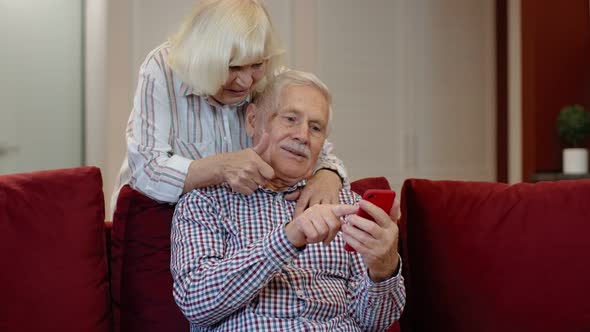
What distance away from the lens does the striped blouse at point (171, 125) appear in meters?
1.71

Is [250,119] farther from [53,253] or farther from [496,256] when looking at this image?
[496,256]

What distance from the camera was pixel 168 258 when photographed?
5.49ft

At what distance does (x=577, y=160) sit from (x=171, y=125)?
2.82 meters

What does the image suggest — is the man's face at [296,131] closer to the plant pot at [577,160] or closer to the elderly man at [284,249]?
the elderly man at [284,249]

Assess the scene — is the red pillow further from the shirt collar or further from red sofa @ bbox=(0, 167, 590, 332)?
the shirt collar

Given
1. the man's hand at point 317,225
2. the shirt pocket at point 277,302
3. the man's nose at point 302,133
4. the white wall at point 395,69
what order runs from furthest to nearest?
the white wall at point 395,69 < the man's nose at point 302,133 < the shirt pocket at point 277,302 < the man's hand at point 317,225

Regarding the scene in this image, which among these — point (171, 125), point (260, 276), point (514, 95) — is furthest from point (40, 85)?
point (514, 95)

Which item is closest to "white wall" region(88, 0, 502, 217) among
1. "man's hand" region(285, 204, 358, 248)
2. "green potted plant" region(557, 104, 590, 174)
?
"green potted plant" region(557, 104, 590, 174)

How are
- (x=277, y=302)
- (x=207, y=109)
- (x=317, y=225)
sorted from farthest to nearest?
(x=207, y=109)
(x=277, y=302)
(x=317, y=225)

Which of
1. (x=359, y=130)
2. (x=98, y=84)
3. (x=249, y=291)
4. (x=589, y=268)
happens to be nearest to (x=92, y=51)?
(x=98, y=84)

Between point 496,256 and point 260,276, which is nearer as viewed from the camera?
point 260,276

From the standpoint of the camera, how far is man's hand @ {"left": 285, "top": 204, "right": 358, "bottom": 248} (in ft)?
4.08

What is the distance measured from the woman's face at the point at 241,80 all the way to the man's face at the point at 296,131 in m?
0.09

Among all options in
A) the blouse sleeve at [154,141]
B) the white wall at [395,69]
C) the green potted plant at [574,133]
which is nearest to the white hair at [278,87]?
the blouse sleeve at [154,141]
